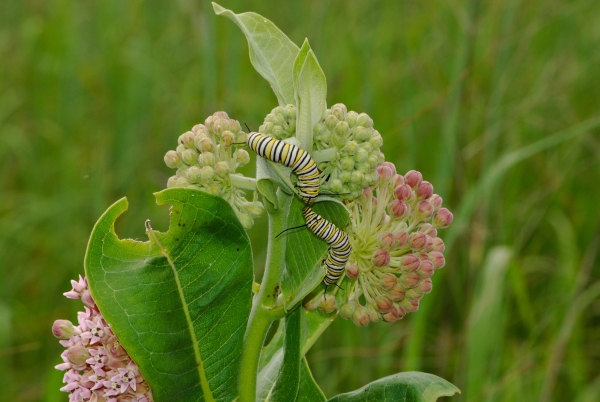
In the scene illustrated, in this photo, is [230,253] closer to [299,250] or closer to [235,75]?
[299,250]

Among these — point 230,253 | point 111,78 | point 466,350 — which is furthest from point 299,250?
point 111,78

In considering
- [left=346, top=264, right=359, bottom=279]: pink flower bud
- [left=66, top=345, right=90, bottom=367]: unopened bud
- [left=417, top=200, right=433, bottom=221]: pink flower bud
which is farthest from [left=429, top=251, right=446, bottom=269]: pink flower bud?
[left=66, top=345, right=90, bottom=367]: unopened bud

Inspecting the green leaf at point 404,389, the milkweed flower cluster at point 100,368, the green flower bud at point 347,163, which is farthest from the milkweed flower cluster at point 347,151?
the milkweed flower cluster at point 100,368

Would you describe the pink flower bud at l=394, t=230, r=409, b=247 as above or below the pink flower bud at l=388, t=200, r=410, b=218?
below

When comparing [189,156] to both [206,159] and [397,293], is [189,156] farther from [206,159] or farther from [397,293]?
[397,293]

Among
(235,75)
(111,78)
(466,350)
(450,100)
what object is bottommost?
(466,350)

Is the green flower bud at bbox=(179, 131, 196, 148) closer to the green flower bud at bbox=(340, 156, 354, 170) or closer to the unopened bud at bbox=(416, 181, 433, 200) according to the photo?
the green flower bud at bbox=(340, 156, 354, 170)

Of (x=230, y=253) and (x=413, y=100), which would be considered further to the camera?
(x=413, y=100)
